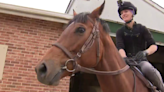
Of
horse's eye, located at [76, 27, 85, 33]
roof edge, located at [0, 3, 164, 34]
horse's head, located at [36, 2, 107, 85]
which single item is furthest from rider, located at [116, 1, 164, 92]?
roof edge, located at [0, 3, 164, 34]

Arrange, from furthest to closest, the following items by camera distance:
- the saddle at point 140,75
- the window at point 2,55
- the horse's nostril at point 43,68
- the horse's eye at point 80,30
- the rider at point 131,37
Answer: the window at point 2,55 < the rider at point 131,37 < the saddle at point 140,75 < the horse's eye at point 80,30 < the horse's nostril at point 43,68

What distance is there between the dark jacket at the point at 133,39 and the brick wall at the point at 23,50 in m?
2.74

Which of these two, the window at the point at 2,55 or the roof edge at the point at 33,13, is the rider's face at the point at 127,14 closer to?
the roof edge at the point at 33,13

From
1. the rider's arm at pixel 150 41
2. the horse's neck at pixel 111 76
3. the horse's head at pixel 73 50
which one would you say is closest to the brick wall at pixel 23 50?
the rider's arm at pixel 150 41

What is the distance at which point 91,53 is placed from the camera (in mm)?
2164

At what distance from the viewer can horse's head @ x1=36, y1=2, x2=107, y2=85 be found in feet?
6.08

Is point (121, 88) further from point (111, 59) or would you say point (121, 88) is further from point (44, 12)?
point (44, 12)

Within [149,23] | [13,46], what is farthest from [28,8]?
[149,23]

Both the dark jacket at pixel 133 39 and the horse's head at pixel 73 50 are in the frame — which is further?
the dark jacket at pixel 133 39

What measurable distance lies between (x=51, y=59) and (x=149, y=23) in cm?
676

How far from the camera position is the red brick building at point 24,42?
4.95m

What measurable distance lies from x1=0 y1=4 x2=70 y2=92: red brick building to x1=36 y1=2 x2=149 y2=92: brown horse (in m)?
3.17

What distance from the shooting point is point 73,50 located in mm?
2066

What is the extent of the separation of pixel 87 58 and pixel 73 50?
0.68ft
